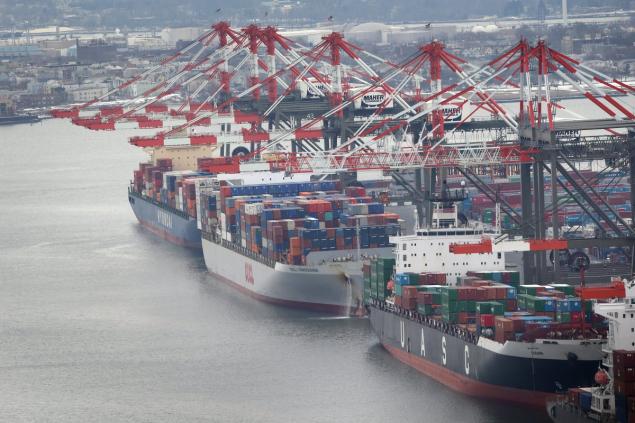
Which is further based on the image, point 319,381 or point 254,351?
point 254,351

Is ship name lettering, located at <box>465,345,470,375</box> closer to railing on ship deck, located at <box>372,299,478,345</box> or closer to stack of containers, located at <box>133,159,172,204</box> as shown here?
railing on ship deck, located at <box>372,299,478,345</box>

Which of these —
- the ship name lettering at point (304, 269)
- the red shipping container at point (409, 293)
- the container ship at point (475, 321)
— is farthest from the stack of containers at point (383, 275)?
the ship name lettering at point (304, 269)

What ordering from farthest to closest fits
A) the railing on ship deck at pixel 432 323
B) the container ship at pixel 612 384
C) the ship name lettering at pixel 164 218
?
the ship name lettering at pixel 164 218
the railing on ship deck at pixel 432 323
the container ship at pixel 612 384

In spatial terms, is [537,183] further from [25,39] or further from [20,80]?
[25,39]

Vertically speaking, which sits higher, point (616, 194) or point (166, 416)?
point (616, 194)

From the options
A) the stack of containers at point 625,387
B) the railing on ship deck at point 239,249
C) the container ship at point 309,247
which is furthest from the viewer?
the railing on ship deck at point 239,249

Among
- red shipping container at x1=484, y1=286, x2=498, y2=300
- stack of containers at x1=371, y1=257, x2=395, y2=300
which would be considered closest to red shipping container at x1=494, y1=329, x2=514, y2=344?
red shipping container at x1=484, y1=286, x2=498, y2=300

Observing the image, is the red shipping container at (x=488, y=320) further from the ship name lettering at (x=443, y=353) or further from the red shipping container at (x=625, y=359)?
the red shipping container at (x=625, y=359)

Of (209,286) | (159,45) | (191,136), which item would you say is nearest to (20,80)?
(159,45)
